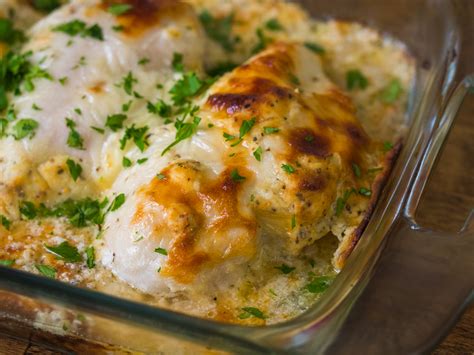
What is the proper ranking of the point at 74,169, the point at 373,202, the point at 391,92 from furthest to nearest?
the point at 391,92
the point at 74,169
the point at 373,202

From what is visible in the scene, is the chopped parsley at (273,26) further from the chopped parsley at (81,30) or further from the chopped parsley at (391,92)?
the chopped parsley at (81,30)

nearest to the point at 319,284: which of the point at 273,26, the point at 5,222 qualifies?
the point at 5,222

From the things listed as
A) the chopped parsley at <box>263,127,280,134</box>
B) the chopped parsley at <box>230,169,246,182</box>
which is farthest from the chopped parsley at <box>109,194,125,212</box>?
the chopped parsley at <box>263,127,280,134</box>

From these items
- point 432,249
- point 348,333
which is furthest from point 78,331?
point 432,249

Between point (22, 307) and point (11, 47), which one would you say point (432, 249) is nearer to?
point (22, 307)

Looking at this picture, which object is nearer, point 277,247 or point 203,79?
point 277,247

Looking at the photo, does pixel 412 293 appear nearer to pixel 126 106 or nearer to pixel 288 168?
pixel 288 168
